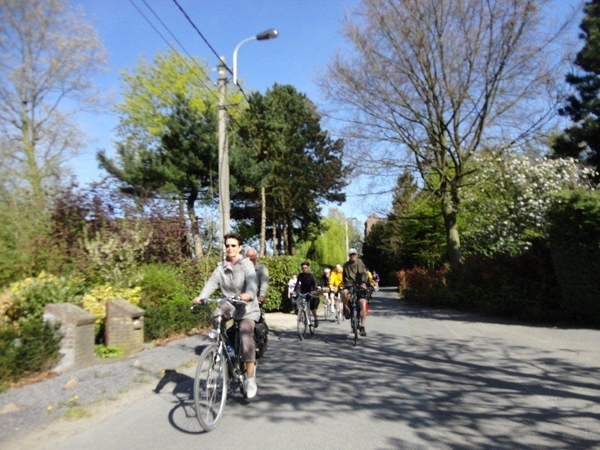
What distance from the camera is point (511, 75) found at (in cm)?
1983

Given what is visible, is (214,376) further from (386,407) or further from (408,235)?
(408,235)

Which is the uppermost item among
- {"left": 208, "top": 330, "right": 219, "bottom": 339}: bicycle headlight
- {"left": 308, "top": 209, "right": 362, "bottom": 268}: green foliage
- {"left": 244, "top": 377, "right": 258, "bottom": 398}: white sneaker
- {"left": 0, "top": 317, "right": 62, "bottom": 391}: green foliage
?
{"left": 308, "top": 209, "right": 362, "bottom": 268}: green foliage

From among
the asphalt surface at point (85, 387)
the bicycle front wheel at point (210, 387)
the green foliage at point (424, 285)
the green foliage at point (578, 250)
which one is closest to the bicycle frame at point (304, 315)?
the asphalt surface at point (85, 387)

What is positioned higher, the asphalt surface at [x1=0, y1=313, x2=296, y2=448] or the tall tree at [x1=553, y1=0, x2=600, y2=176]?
the tall tree at [x1=553, y1=0, x2=600, y2=176]

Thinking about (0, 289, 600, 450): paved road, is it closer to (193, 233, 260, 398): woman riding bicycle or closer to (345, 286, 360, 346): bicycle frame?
(193, 233, 260, 398): woman riding bicycle

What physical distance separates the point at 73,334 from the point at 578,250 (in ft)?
36.4

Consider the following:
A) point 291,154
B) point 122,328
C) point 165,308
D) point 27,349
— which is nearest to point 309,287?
point 165,308

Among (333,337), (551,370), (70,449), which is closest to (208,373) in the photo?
(70,449)

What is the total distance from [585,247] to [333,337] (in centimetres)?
622

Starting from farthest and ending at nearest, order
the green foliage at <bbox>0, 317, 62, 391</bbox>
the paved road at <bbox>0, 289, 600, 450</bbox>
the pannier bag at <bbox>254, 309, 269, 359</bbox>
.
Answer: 1. the green foliage at <bbox>0, 317, 62, 391</bbox>
2. the pannier bag at <bbox>254, 309, 269, 359</bbox>
3. the paved road at <bbox>0, 289, 600, 450</bbox>

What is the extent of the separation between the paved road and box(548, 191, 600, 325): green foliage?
3.29 m

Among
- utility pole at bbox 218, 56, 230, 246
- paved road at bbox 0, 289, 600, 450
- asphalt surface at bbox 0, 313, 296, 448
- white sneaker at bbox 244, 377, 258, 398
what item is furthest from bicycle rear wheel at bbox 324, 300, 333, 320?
white sneaker at bbox 244, 377, 258, 398

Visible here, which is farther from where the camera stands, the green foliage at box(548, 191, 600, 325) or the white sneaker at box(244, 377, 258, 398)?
the green foliage at box(548, 191, 600, 325)

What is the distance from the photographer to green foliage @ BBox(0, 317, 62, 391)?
6.62 m
